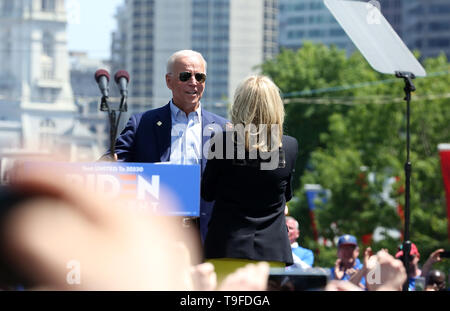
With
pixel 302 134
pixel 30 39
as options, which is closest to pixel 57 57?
pixel 30 39

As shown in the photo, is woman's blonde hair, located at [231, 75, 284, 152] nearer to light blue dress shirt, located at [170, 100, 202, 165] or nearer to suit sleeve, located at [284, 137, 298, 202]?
suit sleeve, located at [284, 137, 298, 202]

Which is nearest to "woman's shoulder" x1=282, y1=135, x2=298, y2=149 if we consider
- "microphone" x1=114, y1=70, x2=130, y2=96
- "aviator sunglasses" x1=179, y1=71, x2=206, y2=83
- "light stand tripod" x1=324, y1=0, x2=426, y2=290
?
"aviator sunglasses" x1=179, y1=71, x2=206, y2=83

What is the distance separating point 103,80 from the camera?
7785 mm

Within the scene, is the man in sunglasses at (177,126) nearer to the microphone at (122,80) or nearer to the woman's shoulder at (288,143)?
the woman's shoulder at (288,143)

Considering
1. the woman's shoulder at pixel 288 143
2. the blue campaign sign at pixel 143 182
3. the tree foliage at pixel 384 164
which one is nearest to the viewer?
the blue campaign sign at pixel 143 182

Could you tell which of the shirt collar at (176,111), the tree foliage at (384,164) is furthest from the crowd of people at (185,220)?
the tree foliage at (384,164)

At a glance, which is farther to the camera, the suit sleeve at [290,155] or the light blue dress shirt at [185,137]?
the light blue dress shirt at [185,137]

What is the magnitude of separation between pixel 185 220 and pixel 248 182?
0.36m

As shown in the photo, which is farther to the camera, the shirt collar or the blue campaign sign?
the shirt collar

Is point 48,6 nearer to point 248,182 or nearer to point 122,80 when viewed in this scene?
point 122,80

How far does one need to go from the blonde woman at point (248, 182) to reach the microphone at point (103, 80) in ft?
9.78

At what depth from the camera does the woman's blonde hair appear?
465 cm

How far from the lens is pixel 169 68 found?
18.1ft

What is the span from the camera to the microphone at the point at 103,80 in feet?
25.0
